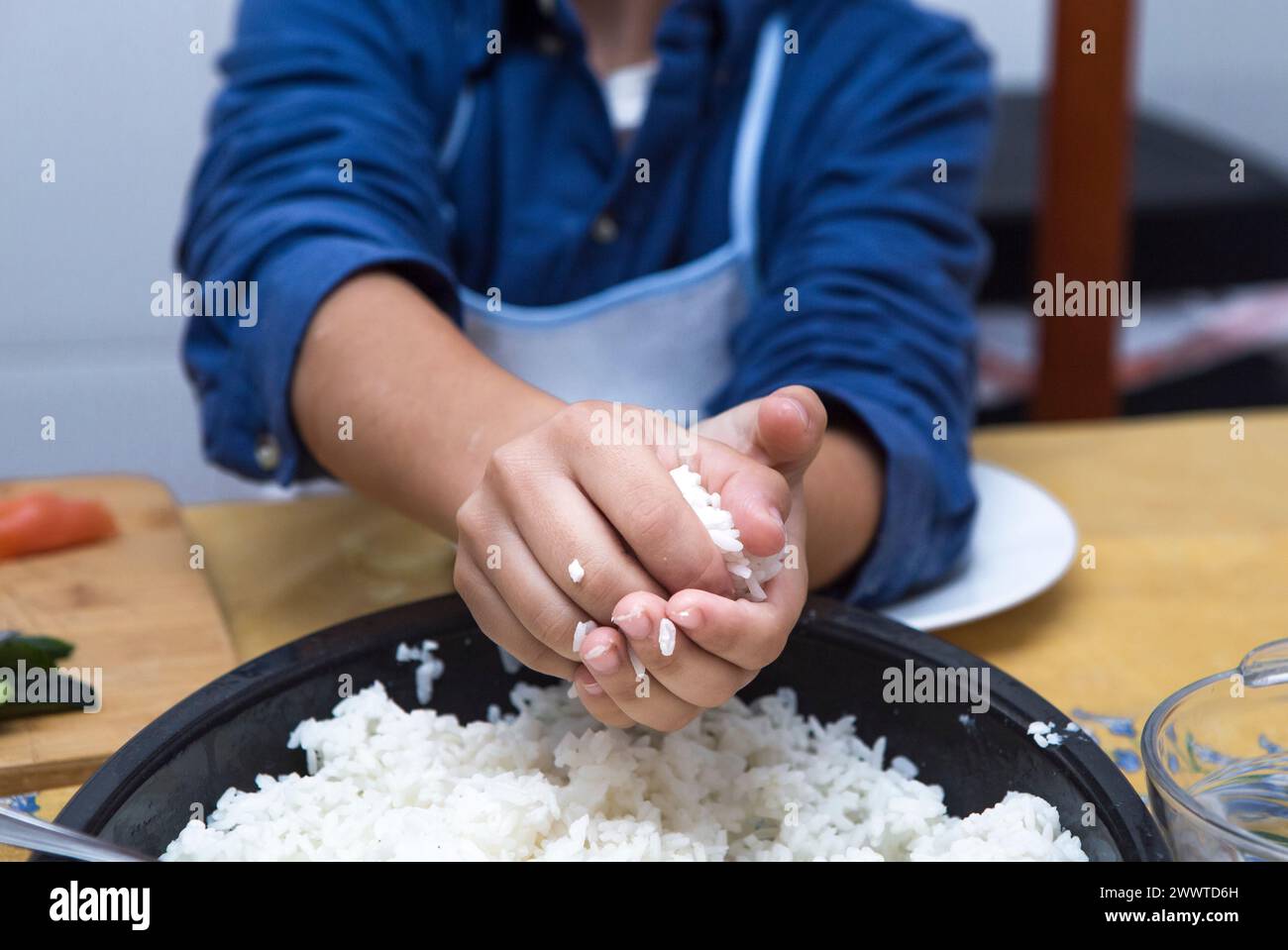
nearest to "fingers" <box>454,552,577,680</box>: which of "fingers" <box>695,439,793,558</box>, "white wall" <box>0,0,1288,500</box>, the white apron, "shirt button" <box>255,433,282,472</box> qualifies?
"fingers" <box>695,439,793,558</box>

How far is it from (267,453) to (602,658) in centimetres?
47

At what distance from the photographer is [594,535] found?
0.56 meters

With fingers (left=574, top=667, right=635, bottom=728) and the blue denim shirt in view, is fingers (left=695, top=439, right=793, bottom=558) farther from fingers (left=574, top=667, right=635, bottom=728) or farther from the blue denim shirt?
the blue denim shirt

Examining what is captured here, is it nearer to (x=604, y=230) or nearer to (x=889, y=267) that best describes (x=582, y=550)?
(x=889, y=267)

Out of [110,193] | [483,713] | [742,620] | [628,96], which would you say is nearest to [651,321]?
[628,96]

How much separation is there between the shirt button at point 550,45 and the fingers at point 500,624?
0.61 metres

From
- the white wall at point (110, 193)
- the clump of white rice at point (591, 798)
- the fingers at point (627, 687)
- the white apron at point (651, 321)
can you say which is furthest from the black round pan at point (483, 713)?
the white wall at point (110, 193)

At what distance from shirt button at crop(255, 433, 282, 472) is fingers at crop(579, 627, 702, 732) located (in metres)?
0.43

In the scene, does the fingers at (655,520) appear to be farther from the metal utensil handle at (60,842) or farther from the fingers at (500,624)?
the metal utensil handle at (60,842)

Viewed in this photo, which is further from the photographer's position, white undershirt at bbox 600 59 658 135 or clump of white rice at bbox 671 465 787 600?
white undershirt at bbox 600 59 658 135

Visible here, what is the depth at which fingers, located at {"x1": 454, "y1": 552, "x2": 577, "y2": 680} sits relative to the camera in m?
0.60

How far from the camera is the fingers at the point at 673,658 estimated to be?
53 centimetres

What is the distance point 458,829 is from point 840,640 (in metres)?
Answer: 0.21

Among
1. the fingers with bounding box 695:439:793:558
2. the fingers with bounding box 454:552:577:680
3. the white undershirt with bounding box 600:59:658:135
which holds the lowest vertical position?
the fingers with bounding box 454:552:577:680
